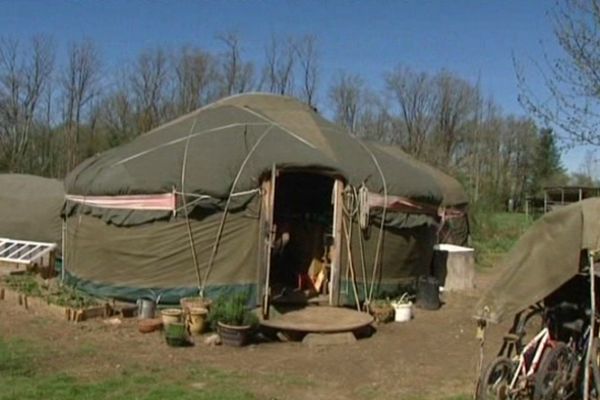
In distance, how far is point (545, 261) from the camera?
5117 millimetres

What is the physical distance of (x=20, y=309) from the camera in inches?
389

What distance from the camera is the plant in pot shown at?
8344 mm

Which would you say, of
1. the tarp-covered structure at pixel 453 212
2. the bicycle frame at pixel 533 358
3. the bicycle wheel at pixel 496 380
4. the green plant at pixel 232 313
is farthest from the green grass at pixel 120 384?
the tarp-covered structure at pixel 453 212

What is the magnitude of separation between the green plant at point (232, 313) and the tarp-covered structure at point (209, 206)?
107cm

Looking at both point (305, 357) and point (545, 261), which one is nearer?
point (545, 261)

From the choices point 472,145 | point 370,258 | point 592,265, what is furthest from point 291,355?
point 472,145

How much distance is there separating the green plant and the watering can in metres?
1.06

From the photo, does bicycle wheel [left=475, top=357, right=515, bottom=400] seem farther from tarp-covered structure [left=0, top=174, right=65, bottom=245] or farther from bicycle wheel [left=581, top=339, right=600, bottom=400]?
tarp-covered structure [left=0, top=174, right=65, bottom=245]

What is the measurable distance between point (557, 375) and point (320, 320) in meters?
4.44

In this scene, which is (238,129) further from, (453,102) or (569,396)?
(453,102)

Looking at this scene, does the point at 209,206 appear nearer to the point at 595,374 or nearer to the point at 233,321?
the point at 233,321

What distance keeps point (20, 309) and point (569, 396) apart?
7519 mm

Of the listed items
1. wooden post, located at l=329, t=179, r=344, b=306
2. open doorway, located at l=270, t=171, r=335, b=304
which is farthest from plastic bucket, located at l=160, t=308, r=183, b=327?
wooden post, located at l=329, t=179, r=344, b=306

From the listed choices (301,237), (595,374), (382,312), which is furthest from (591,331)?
(301,237)
